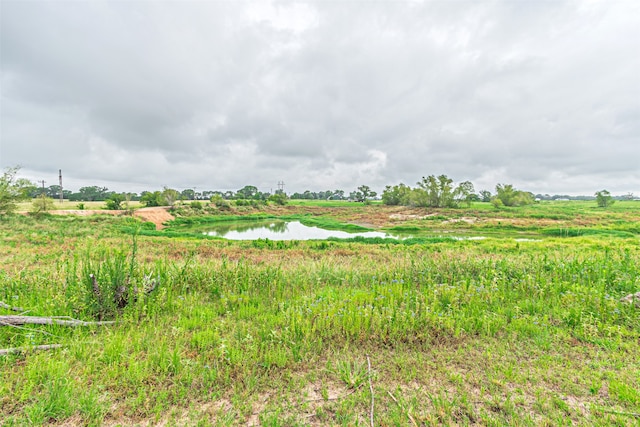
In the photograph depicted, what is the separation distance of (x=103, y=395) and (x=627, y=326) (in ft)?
25.2

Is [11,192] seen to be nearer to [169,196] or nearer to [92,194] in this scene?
[169,196]

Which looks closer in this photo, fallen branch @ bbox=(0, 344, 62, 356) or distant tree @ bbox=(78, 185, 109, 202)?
fallen branch @ bbox=(0, 344, 62, 356)

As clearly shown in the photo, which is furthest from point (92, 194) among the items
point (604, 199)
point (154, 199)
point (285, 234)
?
point (604, 199)

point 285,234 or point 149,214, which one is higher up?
point 149,214

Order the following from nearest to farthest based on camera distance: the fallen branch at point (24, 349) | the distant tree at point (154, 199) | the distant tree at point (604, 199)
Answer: the fallen branch at point (24, 349) < the distant tree at point (154, 199) < the distant tree at point (604, 199)

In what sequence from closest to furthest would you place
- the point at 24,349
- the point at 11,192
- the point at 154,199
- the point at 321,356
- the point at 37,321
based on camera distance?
the point at 24,349 → the point at 321,356 → the point at 37,321 → the point at 11,192 → the point at 154,199

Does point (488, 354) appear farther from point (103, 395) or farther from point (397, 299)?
point (103, 395)

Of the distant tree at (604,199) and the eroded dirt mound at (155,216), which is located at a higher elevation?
the distant tree at (604,199)

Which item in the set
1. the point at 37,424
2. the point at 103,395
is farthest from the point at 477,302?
the point at 37,424

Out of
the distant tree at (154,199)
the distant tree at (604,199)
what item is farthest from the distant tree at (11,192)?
the distant tree at (604,199)

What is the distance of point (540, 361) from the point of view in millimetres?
3322

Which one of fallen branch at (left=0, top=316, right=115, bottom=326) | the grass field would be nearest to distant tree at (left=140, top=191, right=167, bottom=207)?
the grass field

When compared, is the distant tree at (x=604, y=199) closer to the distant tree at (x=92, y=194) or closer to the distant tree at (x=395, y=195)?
the distant tree at (x=395, y=195)

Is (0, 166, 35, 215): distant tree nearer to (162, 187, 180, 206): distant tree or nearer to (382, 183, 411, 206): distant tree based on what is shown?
(162, 187, 180, 206): distant tree
